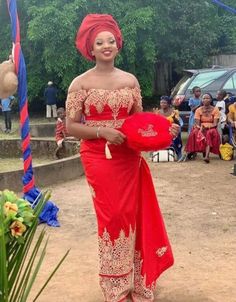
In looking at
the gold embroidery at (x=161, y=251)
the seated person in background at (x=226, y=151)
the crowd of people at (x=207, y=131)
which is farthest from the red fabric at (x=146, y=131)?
the seated person in background at (x=226, y=151)

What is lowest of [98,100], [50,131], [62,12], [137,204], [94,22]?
[50,131]

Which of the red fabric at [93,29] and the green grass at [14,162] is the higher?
the red fabric at [93,29]

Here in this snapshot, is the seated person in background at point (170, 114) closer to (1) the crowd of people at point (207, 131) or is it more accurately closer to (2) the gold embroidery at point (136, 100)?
(1) the crowd of people at point (207, 131)

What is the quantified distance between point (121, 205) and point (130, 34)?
47.6 ft

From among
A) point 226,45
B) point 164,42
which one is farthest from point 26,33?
point 226,45

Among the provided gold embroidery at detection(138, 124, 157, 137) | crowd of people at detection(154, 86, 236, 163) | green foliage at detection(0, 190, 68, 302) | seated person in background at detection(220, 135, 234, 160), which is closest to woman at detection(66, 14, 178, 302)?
gold embroidery at detection(138, 124, 157, 137)

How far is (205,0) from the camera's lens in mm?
19703

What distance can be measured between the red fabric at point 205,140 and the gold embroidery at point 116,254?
20.6 ft

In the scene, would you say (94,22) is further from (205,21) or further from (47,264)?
(205,21)

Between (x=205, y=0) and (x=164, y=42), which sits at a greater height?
(x=205, y=0)

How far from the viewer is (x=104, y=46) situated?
357cm

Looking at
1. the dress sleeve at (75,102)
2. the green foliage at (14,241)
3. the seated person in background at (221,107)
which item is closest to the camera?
the green foliage at (14,241)

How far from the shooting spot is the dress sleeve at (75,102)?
355cm

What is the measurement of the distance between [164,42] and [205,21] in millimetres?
1654
